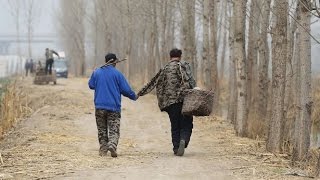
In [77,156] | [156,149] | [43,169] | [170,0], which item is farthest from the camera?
[170,0]

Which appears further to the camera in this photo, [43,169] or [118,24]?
[118,24]

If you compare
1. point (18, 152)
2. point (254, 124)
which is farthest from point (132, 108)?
point (18, 152)

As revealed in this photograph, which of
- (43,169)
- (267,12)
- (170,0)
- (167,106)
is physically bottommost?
A: (43,169)

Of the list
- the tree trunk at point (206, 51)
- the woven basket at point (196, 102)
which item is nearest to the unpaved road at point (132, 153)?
the woven basket at point (196, 102)

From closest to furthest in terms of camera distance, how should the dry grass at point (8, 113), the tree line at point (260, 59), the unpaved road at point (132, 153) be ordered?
the unpaved road at point (132, 153) → the tree line at point (260, 59) → the dry grass at point (8, 113)

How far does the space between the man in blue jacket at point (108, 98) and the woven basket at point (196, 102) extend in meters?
1.01

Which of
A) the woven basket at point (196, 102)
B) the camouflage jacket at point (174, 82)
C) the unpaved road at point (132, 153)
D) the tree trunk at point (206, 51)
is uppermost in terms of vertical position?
the tree trunk at point (206, 51)

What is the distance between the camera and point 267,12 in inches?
584

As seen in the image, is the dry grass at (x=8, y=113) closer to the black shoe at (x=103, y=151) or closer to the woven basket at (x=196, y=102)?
the black shoe at (x=103, y=151)

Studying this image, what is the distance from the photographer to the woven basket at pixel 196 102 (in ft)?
32.2

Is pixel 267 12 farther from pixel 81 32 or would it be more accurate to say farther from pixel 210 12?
pixel 81 32

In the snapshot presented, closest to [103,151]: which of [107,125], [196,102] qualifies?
[107,125]

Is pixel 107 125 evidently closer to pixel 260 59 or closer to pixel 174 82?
pixel 174 82

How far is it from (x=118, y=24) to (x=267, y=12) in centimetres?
2808
